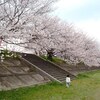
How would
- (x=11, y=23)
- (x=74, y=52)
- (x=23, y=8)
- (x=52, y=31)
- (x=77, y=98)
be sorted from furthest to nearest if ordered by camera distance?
1. (x=74, y=52)
2. (x=52, y=31)
3. (x=23, y=8)
4. (x=11, y=23)
5. (x=77, y=98)

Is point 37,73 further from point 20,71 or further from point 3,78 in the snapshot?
point 3,78

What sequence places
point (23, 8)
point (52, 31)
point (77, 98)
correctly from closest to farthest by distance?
1. point (77, 98)
2. point (23, 8)
3. point (52, 31)

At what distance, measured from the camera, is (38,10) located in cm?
2198

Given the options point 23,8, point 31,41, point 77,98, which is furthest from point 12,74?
point 77,98

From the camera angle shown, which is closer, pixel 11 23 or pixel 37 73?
pixel 11 23

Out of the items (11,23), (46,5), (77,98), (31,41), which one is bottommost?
(77,98)

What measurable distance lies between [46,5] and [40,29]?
2.11 m

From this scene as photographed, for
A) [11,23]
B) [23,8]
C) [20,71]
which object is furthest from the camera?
[20,71]

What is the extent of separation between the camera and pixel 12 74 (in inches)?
877

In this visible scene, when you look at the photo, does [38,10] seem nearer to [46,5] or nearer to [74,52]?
[46,5]

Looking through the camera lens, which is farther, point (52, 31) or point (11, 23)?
point (52, 31)

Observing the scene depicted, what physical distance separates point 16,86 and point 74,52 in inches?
835

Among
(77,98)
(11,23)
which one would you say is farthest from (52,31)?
(77,98)

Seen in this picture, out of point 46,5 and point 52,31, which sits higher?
point 46,5
